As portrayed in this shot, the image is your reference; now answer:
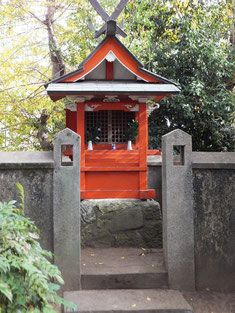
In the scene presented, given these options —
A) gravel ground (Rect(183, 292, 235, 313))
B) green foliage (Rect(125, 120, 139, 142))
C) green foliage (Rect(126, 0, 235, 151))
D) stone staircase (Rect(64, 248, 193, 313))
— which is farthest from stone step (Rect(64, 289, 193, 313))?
green foliage (Rect(126, 0, 235, 151))

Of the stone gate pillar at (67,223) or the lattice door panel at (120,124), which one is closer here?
the stone gate pillar at (67,223)

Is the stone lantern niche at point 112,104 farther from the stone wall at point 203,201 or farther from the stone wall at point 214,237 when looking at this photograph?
the stone wall at point 214,237

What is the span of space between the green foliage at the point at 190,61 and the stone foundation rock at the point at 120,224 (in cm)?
444

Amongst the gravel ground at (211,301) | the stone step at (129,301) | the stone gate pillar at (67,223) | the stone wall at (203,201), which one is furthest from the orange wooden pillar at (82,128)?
the gravel ground at (211,301)

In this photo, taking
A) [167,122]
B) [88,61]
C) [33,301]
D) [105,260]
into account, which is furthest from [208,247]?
[167,122]

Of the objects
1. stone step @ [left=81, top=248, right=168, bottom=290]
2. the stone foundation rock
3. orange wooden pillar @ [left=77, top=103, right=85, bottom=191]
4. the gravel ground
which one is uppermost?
orange wooden pillar @ [left=77, top=103, right=85, bottom=191]

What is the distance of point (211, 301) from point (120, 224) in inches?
106

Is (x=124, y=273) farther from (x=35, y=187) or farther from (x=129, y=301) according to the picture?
(x=35, y=187)

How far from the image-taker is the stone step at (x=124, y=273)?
195 inches

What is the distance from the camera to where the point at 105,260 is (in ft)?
19.1

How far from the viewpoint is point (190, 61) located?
1129 centimetres

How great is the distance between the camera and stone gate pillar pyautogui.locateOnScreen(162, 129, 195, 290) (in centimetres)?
497

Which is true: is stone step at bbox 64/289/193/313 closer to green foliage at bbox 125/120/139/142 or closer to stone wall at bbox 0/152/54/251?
stone wall at bbox 0/152/54/251

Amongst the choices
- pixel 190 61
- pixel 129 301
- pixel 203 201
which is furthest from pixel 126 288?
pixel 190 61
